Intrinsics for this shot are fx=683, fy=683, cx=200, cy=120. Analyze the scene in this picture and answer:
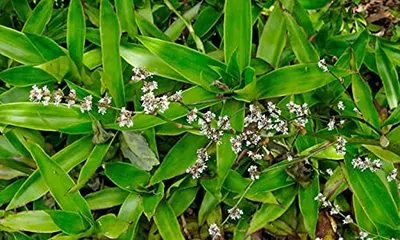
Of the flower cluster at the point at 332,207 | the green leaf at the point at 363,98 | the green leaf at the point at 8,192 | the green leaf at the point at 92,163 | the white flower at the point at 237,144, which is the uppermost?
the white flower at the point at 237,144

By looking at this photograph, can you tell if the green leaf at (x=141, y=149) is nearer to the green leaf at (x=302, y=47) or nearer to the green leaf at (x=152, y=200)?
the green leaf at (x=152, y=200)

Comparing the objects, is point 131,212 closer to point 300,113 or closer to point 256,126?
point 256,126

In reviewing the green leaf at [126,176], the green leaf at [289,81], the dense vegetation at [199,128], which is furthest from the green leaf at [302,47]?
the green leaf at [126,176]

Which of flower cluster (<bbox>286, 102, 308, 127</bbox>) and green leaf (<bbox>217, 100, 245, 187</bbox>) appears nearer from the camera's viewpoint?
flower cluster (<bbox>286, 102, 308, 127</bbox>)

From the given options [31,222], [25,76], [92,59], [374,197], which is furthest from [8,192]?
[374,197]

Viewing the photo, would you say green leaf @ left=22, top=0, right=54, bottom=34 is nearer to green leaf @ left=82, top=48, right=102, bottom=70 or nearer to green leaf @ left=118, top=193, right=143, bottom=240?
green leaf @ left=82, top=48, right=102, bottom=70

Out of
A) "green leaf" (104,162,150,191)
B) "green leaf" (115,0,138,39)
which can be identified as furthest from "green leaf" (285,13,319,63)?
"green leaf" (104,162,150,191)

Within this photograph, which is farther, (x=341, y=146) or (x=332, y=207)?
(x=332, y=207)
